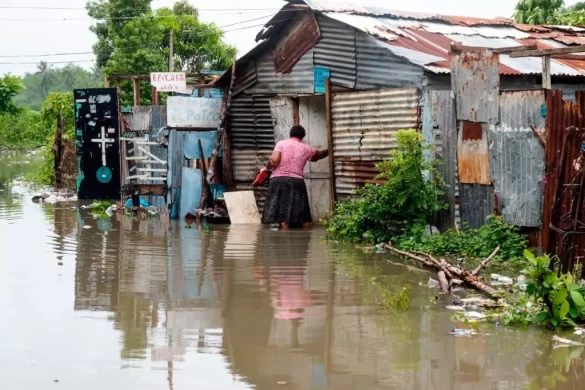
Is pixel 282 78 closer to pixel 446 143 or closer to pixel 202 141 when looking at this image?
pixel 202 141

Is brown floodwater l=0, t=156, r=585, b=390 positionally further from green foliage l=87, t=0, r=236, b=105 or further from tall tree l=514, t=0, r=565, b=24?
green foliage l=87, t=0, r=236, b=105

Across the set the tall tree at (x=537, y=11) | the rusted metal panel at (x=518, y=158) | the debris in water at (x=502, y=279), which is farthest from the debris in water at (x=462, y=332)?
the tall tree at (x=537, y=11)

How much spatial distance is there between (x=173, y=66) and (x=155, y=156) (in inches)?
753

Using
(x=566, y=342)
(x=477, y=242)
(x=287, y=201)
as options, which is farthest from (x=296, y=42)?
(x=566, y=342)

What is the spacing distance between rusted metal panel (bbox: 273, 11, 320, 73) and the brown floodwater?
432cm

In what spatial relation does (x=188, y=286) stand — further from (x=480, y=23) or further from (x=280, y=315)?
(x=480, y=23)

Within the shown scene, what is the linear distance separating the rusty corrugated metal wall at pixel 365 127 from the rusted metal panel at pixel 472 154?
4.34 ft

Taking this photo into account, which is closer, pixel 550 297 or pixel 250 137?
pixel 550 297

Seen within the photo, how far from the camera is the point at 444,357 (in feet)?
21.7

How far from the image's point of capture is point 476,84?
456 inches

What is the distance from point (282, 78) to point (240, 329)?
891cm

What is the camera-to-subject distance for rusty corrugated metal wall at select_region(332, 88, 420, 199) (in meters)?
13.4

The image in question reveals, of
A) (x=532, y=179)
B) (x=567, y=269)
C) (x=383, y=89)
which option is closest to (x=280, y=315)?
(x=567, y=269)

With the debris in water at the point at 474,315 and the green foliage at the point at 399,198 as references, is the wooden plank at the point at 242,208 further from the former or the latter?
the debris in water at the point at 474,315
